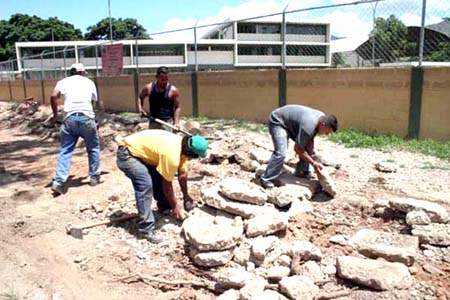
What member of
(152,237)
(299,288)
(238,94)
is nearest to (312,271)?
(299,288)

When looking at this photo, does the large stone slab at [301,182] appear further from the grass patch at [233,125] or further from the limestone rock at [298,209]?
the grass patch at [233,125]

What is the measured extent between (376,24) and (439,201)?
391cm

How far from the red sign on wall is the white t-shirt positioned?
8.98 meters

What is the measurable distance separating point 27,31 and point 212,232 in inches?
2212

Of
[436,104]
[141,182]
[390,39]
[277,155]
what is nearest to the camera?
[141,182]

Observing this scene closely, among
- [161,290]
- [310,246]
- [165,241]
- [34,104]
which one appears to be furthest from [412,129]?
[34,104]

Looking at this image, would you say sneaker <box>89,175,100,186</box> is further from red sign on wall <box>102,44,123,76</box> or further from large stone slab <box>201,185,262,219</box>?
red sign on wall <box>102,44,123,76</box>

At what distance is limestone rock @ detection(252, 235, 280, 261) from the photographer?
3.91m

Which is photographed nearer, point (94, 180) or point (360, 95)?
point (94, 180)

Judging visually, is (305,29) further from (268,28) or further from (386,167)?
(386,167)

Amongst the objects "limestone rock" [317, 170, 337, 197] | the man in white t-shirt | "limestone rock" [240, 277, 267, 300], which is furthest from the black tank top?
"limestone rock" [240, 277, 267, 300]

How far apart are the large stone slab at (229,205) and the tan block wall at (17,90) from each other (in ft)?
70.8

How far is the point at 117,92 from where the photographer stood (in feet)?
50.3

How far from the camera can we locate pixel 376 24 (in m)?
7.70
